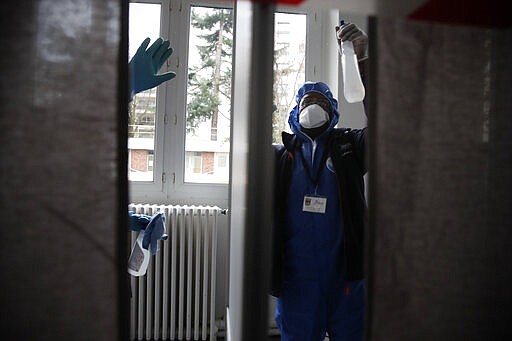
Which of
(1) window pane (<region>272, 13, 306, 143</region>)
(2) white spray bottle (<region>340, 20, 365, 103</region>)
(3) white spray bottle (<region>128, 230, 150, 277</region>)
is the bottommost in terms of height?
(3) white spray bottle (<region>128, 230, 150, 277</region>)

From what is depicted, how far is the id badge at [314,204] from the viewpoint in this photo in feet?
4.54

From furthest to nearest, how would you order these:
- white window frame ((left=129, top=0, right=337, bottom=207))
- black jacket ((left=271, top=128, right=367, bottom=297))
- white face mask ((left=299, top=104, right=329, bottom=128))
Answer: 1. white window frame ((left=129, top=0, right=337, bottom=207))
2. white face mask ((left=299, top=104, right=329, bottom=128))
3. black jacket ((left=271, top=128, right=367, bottom=297))

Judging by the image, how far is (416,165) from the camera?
64 centimetres

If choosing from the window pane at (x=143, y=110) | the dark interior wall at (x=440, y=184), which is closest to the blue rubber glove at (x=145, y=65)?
the dark interior wall at (x=440, y=184)

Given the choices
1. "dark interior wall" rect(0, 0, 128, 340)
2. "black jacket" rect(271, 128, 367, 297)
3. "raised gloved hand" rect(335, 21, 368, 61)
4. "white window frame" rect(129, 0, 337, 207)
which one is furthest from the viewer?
"white window frame" rect(129, 0, 337, 207)

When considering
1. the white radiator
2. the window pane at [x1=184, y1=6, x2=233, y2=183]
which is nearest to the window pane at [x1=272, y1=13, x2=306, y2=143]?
the window pane at [x1=184, y1=6, x2=233, y2=183]

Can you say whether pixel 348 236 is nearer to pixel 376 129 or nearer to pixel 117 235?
pixel 376 129

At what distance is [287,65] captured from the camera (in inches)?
100.0

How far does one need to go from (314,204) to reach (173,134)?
1.36m

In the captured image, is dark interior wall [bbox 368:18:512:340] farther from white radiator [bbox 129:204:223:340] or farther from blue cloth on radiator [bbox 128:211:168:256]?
white radiator [bbox 129:204:223:340]

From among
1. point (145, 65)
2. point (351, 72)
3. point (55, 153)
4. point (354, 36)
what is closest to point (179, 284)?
point (145, 65)

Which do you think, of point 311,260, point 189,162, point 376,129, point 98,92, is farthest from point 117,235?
point 189,162

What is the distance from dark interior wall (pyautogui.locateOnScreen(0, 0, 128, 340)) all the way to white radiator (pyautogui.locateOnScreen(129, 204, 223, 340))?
65.3 inches

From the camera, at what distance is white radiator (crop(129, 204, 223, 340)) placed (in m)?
2.23
